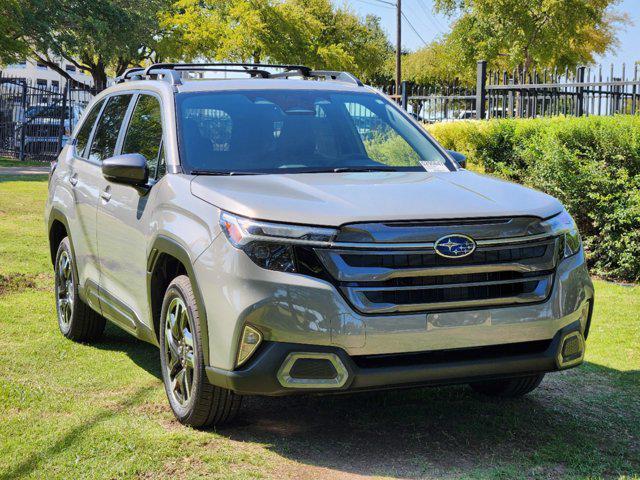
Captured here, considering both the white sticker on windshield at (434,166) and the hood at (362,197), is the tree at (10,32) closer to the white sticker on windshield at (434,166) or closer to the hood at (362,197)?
the white sticker on windshield at (434,166)

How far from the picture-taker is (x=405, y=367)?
13.6ft

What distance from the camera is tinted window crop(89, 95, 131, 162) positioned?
612cm

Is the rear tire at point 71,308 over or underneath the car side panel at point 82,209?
underneath

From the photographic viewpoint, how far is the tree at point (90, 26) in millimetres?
42406

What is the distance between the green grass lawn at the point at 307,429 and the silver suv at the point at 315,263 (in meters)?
0.28

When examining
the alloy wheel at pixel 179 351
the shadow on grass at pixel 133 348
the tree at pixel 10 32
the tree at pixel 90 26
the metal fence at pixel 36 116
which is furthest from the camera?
the tree at pixel 90 26

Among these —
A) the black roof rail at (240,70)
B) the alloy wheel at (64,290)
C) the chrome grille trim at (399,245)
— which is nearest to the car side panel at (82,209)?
the alloy wheel at (64,290)

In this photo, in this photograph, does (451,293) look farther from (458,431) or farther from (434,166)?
(434,166)

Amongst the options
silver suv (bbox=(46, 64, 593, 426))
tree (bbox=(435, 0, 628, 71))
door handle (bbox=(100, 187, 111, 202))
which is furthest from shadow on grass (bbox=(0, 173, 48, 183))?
tree (bbox=(435, 0, 628, 71))

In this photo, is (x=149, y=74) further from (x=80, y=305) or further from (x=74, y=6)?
(x=74, y=6)

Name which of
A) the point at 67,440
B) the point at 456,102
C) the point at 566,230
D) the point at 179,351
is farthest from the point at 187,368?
the point at 456,102

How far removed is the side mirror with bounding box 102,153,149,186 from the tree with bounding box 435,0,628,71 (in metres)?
38.7

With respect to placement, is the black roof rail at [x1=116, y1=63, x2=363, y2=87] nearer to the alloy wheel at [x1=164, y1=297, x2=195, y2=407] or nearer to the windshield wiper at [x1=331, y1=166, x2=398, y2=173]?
the windshield wiper at [x1=331, y1=166, x2=398, y2=173]

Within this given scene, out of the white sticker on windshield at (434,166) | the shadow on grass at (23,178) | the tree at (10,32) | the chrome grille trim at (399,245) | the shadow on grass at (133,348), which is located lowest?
the shadow on grass at (133,348)
